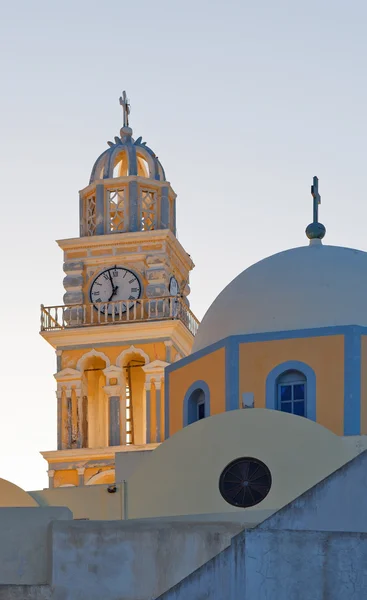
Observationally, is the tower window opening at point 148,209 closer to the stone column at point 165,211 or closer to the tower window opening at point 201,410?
the stone column at point 165,211

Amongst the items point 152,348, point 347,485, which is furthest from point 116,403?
point 347,485

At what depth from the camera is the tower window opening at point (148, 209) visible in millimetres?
42812

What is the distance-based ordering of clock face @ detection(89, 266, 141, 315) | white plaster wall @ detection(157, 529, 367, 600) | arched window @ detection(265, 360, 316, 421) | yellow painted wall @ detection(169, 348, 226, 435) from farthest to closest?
clock face @ detection(89, 266, 141, 315)
yellow painted wall @ detection(169, 348, 226, 435)
arched window @ detection(265, 360, 316, 421)
white plaster wall @ detection(157, 529, 367, 600)

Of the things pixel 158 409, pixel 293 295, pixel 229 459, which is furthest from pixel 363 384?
pixel 158 409

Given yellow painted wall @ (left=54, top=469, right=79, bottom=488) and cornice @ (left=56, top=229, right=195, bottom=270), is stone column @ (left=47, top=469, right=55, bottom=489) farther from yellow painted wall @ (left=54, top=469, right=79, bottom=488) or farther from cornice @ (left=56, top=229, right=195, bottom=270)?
cornice @ (left=56, top=229, right=195, bottom=270)

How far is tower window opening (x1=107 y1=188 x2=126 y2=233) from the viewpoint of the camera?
4284 cm

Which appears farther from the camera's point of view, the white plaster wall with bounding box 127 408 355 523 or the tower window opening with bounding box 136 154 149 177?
the tower window opening with bounding box 136 154 149 177

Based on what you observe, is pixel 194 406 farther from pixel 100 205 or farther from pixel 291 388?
pixel 100 205

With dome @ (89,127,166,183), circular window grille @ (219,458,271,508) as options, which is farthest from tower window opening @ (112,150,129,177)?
circular window grille @ (219,458,271,508)

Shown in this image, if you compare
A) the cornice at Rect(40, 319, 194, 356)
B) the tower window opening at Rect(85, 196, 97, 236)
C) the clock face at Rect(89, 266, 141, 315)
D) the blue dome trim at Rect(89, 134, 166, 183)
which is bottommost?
the cornice at Rect(40, 319, 194, 356)

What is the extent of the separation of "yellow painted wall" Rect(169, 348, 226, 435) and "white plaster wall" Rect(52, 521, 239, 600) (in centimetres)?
396

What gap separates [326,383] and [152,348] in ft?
47.5

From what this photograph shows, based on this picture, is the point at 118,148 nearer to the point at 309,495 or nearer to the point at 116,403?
the point at 116,403

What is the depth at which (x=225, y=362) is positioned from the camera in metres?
27.5
